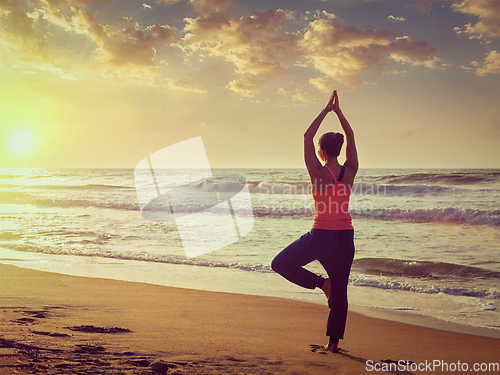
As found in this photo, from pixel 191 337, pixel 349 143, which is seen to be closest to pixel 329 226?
pixel 349 143

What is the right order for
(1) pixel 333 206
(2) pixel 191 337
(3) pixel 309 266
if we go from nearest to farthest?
(1) pixel 333 206, (2) pixel 191 337, (3) pixel 309 266

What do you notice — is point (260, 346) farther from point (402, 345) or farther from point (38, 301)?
point (38, 301)

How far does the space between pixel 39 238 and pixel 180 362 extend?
9672mm

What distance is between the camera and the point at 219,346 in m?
3.16

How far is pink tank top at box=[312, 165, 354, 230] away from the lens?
108 inches

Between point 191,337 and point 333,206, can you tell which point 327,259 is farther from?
point 191,337

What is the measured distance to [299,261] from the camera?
9.25 ft

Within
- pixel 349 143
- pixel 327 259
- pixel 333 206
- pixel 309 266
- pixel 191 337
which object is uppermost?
pixel 349 143

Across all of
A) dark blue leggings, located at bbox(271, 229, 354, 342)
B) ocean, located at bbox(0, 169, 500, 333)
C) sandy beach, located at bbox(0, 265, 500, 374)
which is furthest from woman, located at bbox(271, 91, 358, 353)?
ocean, located at bbox(0, 169, 500, 333)

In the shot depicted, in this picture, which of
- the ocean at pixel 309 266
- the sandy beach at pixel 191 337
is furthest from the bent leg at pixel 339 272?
the ocean at pixel 309 266

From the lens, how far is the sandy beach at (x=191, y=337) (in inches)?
100

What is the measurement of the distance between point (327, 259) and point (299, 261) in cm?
23

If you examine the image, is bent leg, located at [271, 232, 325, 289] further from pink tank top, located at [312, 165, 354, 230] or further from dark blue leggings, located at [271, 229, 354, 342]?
pink tank top, located at [312, 165, 354, 230]

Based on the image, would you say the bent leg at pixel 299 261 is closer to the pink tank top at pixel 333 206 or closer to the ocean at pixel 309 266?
the pink tank top at pixel 333 206
